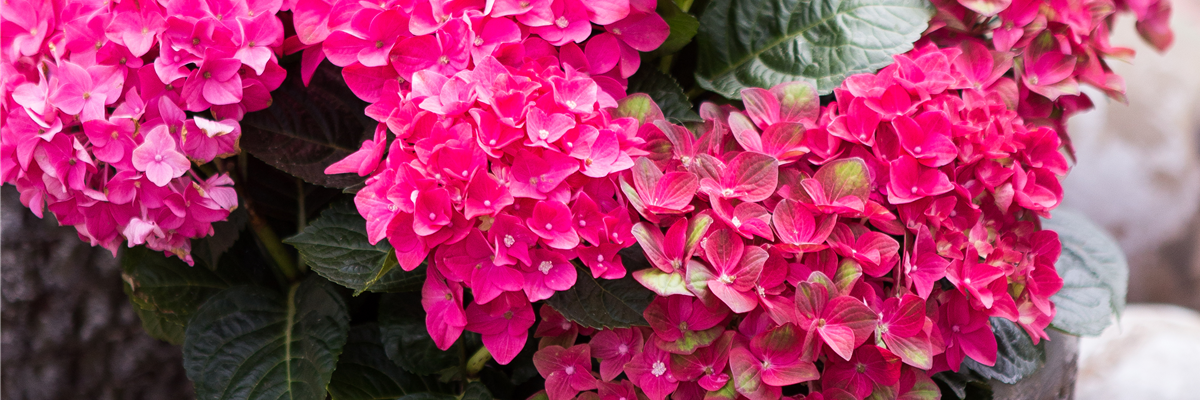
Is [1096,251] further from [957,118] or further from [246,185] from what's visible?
[246,185]

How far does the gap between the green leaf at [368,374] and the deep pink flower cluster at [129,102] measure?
237 millimetres

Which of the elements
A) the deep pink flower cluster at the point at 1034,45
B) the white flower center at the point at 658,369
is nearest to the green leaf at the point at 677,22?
the deep pink flower cluster at the point at 1034,45

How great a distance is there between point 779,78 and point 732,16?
101 millimetres

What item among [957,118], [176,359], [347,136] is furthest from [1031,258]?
[176,359]

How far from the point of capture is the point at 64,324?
39.1 inches

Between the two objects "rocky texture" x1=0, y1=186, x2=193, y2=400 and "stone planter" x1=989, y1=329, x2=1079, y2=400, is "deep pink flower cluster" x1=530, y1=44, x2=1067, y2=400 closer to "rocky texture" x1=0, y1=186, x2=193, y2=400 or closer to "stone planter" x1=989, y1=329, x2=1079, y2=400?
"stone planter" x1=989, y1=329, x2=1079, y2=400

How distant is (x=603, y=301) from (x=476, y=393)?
218 millimetres

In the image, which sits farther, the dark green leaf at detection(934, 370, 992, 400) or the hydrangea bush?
the dark green leaf at detection(934, 370, 992, 400)

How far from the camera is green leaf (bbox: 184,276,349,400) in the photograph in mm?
790

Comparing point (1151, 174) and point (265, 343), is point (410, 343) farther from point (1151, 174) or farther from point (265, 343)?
point (1151, 174)

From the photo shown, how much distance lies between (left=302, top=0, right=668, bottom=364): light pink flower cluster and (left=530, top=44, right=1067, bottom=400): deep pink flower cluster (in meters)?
0.06

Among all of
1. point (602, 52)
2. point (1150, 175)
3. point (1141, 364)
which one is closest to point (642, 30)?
point (602, 52)

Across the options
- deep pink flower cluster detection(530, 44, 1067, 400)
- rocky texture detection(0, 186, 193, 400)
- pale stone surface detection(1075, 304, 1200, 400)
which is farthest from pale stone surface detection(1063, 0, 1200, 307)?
rocky texture detection(0, 186, 193, 400)

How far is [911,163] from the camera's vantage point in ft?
2.07
